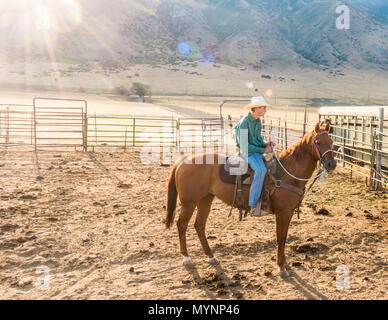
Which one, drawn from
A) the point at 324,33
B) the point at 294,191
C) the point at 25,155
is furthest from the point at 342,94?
the point at 324,33

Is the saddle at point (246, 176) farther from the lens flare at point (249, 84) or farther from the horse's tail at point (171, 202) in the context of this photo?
the lens flare at point (249, 84)

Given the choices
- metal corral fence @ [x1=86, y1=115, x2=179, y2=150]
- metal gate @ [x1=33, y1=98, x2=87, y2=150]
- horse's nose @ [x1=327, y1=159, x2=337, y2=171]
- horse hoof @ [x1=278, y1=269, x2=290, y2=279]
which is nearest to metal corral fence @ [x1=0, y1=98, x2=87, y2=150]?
metal gate @ [x1=33, y1=98, x2=87, y2=150]

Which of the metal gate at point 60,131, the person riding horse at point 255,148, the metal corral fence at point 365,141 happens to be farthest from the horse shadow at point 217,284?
the metal gate at point 60,131

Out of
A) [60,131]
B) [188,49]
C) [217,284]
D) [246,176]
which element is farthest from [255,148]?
[188,49]

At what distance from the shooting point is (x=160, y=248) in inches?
197

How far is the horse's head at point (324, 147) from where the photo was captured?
399 centimetres

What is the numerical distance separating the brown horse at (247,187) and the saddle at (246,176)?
0.05 meters

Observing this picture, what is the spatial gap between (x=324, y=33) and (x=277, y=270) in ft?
465

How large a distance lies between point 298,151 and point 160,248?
236 cm

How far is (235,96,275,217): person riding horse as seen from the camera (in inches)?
166

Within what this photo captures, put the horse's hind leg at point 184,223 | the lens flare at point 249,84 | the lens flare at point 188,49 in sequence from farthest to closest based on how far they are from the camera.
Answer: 1. the lens flare at point 188,49
2. the lens flare at point 249,84
3. the horse's hind leg at point 184,223

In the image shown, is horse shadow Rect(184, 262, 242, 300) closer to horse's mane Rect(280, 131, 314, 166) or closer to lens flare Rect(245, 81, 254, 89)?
horse's mane Rect(280, 131, 314, 166)
